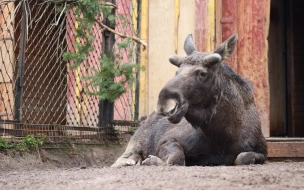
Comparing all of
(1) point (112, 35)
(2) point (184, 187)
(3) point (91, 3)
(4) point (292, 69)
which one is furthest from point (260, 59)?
(2) point (184, 187)

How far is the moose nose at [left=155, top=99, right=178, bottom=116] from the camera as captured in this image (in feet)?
20.6

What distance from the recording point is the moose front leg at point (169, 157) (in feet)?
22.4

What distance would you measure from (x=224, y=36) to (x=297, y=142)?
2.14 m

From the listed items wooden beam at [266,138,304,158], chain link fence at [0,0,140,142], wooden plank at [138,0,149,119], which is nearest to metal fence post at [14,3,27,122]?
chain link fence at [0,0,140,142]

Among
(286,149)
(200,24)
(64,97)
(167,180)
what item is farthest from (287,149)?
(167,180)

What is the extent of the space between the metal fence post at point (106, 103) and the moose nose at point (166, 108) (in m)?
2.93

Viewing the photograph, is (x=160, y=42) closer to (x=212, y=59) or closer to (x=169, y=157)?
(x=212, y=59)

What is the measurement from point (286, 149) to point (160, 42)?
279 centimetres

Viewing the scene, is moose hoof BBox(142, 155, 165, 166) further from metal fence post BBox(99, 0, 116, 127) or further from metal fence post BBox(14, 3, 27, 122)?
metal fence post BBox(99, 0, 116, 127)

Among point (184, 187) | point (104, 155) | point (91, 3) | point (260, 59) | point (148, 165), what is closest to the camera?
point (184, 187)

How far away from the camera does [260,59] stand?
9820 millimetres

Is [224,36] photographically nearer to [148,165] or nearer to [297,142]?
[297,142]

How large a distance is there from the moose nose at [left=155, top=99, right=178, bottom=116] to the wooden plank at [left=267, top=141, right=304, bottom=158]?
2.91m

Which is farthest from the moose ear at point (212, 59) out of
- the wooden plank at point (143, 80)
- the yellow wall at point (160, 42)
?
the wooden plank at point (143, 80)
